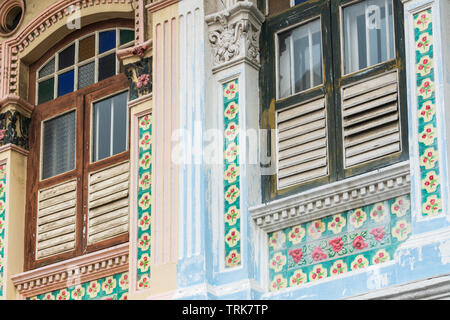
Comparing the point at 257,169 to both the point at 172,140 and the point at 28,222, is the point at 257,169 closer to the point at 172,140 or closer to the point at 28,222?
the point at 172,140

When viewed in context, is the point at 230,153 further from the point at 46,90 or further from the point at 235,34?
the point at 46,90

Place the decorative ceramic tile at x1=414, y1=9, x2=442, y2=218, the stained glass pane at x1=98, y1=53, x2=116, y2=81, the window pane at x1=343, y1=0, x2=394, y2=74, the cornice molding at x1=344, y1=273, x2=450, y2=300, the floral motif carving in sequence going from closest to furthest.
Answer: the cornice molding at x1=344, y1=273, x2=450, y2=300 < the decorative ceramic tile at x1=414, y1=9, x2=442, y2=218 < the window pane at x1=343, y1=0, x2=394, y2=74 < the floral motif carving < the stained glass pane at x1=98, y1=53, x2=116, y2=81

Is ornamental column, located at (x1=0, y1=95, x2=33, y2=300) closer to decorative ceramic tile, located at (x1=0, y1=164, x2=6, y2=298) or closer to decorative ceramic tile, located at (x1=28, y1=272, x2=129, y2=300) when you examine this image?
decorative ceramic tile, located at (x1=0, y1=164, x2=6, y2=298)

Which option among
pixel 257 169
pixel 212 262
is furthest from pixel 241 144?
pixel 212 262

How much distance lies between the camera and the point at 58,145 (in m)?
14.6

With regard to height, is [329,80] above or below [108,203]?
above

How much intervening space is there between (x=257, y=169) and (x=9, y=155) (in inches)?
132

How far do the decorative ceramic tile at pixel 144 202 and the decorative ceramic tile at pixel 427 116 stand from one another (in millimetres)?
3103

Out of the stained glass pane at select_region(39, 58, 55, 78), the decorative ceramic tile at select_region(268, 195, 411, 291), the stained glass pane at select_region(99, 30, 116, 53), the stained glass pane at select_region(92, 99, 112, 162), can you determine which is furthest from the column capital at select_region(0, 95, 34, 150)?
the decorative ceramic tile at select_region(268, 195, 411, 291)

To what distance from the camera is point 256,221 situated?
40.3 ft

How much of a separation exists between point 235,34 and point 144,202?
1923mm

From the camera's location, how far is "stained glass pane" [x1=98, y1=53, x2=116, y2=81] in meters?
14.4

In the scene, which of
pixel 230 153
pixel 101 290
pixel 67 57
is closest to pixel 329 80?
pixel 230 153

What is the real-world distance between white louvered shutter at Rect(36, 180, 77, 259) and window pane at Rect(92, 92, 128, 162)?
0.48 m
